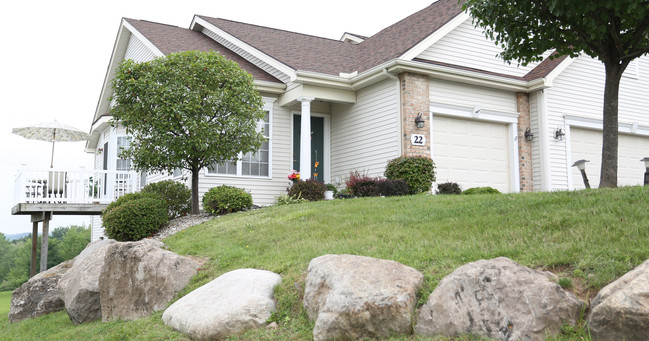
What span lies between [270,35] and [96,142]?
9.25m

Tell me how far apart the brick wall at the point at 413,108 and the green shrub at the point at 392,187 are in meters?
1.04

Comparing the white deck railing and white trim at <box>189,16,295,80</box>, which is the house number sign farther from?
the white deck railing

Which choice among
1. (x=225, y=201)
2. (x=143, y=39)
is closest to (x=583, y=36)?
(x=225, y=201)

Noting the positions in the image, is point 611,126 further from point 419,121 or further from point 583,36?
point 419,121

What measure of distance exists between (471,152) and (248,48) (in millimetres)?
6784

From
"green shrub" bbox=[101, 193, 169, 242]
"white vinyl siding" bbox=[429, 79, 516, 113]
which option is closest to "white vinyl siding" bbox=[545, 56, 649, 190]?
"white vinyl siding" bbox=[429, 79, 516, 113]

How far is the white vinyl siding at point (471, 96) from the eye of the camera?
13273mm

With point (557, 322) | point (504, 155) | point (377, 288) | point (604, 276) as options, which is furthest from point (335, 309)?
point (504, 155)

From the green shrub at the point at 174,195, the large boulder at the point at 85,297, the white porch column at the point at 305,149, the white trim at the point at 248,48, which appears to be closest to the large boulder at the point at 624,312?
the large boulder at the point at 85,297

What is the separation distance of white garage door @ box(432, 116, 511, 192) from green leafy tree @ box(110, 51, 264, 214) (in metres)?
4.46

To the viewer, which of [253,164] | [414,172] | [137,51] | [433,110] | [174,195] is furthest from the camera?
[137,51]

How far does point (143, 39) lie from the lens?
16234 millimetres

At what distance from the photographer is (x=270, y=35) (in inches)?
682

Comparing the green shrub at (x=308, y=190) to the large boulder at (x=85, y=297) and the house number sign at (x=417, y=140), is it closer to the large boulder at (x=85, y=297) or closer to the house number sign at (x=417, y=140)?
the house number sign at (x=417, y=140)
